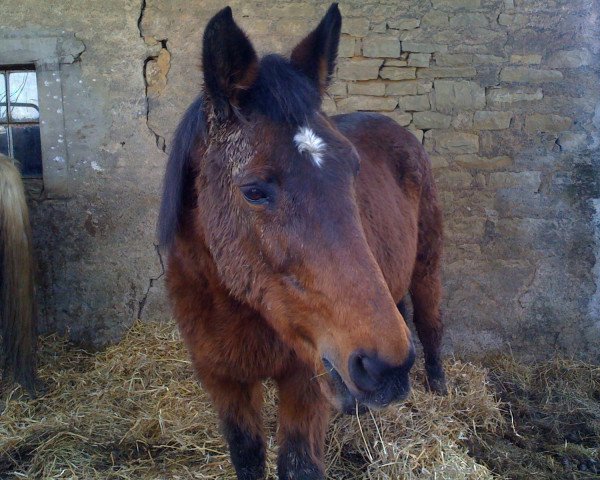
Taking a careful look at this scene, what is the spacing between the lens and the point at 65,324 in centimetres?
466

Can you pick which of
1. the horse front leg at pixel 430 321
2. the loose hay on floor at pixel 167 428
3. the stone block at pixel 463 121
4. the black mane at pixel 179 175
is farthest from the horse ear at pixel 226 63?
the stone block at pixel 463 121

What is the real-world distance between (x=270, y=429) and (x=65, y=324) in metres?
2.27

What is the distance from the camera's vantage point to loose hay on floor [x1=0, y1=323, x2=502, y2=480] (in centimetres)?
304

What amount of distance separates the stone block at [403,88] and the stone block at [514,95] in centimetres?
64

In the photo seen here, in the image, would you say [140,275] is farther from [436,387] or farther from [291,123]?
[291,123]

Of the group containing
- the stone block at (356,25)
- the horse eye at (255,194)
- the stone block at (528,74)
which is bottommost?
the horse eye at (255,194)

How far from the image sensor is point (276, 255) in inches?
69.2

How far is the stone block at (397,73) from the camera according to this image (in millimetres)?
4484

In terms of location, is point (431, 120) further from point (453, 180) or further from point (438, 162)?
point (453, 180)

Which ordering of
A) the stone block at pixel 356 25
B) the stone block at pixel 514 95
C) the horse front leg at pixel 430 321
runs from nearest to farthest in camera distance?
the horse front leg at pixel 430 321 → the stone block at pixel 356 25 → the stone block at pixel 514 95

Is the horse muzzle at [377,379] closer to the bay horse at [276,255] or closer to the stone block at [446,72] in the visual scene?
the bay horse at [276,255]

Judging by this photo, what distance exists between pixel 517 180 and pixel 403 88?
126 centimetres

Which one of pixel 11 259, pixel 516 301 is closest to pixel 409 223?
pixel 516 301

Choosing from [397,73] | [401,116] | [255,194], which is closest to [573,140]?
[401,116]
